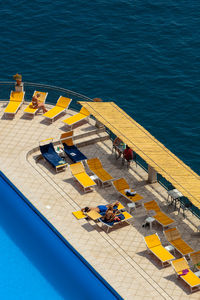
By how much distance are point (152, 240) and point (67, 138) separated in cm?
930

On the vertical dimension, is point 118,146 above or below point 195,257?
above

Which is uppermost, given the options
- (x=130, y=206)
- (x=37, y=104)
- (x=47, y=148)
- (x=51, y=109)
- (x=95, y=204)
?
(x=37, y=104)

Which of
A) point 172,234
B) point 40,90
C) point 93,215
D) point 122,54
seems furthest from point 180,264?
point 122,54

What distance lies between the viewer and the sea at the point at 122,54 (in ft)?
144

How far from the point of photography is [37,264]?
96.8 feet

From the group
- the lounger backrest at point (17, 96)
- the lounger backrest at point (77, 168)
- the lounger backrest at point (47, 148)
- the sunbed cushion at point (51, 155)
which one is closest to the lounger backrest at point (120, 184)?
the lounger backrest at point (77, 168)

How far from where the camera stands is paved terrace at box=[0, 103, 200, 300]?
90.9 feet

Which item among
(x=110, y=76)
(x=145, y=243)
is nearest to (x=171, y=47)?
(x=110, y=76)

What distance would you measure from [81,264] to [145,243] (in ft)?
11.7

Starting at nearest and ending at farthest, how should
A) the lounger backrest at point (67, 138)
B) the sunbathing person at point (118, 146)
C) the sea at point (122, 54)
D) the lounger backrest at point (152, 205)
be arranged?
the lounger backrest at point (152, 205) < the sunbathing person at point (118, 146) < the lounger backrest at point (67, 138) < the sea at point (122, 54)

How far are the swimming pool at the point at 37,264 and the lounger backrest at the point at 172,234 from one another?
4.16 metres

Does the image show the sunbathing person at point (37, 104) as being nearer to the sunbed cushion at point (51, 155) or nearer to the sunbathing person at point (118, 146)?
the sunbed cushion at point (51, 155)

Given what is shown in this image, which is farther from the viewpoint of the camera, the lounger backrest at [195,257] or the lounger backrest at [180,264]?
the lounger backrest at [195,257]

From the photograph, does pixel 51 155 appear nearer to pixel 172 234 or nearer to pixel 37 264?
pixel 37 264
